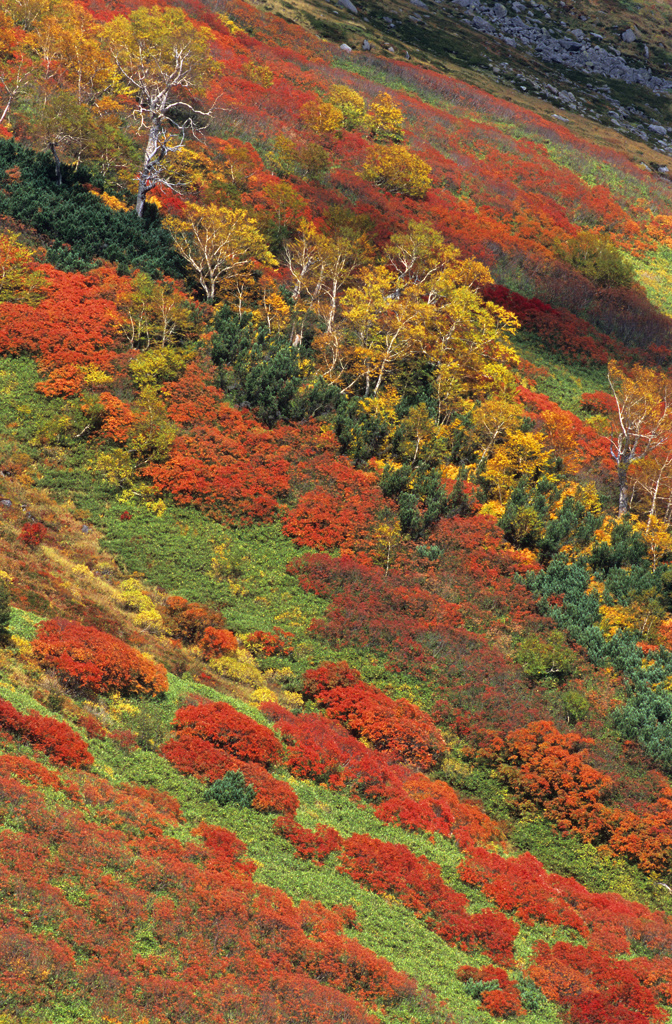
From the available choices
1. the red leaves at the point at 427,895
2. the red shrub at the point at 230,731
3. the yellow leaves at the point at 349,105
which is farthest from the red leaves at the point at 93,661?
the yellow leaves at the point at 349,105

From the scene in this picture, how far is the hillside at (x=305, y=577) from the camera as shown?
48.0ft

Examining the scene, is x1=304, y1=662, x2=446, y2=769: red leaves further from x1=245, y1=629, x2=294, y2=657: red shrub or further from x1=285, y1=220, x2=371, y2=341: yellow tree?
x1=285, y1=220, x2=371, y2=341: yellow tree

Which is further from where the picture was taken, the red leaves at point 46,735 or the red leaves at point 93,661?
the red leaves at point 93,661

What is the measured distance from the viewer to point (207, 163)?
5300 centimetres

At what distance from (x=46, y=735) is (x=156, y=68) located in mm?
47398

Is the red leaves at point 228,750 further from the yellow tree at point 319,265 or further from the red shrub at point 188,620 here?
the yellow tree at point 319,265

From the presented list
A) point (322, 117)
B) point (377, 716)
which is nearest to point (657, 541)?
point (377, 716)

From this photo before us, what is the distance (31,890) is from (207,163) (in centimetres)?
4933

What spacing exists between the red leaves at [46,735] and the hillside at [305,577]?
0.30 ft

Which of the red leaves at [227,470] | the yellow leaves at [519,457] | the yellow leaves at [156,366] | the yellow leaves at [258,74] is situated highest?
the yellow leaves at [258,74]

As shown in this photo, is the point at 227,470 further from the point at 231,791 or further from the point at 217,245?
the point at 231,791

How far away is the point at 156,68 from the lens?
51.3 m

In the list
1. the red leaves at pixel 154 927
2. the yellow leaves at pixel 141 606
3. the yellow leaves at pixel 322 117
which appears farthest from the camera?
the yellow leaves at pixel 322 117

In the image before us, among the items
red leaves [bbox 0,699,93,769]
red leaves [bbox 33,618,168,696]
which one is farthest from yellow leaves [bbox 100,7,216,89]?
red leaves [bbox 0,699,93,769]
